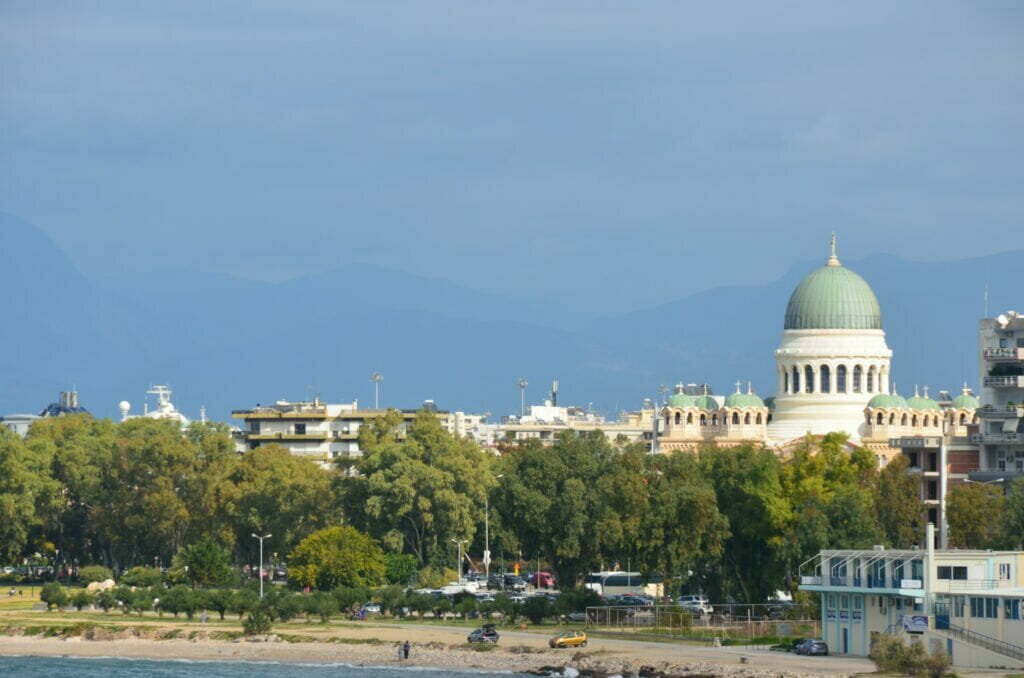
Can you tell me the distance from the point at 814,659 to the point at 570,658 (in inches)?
473

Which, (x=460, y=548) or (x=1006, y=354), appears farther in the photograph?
(x=460, y=548)

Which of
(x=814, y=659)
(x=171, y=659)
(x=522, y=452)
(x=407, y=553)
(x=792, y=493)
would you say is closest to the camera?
(x=814, y=659)

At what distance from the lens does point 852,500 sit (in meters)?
125

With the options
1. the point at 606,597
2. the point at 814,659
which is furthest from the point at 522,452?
the point at 814,659

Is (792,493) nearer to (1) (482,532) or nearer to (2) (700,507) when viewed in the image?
(2) (700,507)

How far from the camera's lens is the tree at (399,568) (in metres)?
147

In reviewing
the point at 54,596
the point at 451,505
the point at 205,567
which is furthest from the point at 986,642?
the point at 205,567

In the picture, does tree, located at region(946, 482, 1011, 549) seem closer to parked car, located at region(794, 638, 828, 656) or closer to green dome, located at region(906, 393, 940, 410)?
parked car, located at region(794, 638, 828, 656)

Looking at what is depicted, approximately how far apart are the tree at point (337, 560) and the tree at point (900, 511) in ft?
Result: 99.1

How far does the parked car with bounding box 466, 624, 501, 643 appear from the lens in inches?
4626

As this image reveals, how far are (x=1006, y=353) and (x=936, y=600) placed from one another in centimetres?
4940

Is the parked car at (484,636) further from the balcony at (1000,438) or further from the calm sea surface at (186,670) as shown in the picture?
the balcony at (1000,438)

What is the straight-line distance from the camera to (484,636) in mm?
117875

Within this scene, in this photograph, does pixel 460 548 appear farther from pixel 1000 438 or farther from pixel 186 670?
pixel 186 670
